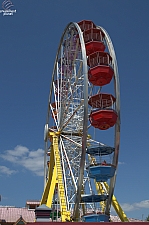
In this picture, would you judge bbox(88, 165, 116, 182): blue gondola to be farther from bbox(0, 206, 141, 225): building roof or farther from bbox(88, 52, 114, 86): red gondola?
bbox(0, 206, 141, 225): building roof

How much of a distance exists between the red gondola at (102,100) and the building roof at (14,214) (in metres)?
23.2

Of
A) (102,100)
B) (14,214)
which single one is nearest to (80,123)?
(102,100)

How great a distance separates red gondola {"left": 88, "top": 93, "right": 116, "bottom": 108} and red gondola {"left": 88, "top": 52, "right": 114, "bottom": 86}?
1.34 m

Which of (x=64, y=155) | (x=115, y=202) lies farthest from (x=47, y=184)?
(x=115, y=202)

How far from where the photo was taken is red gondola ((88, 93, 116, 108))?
24250mm

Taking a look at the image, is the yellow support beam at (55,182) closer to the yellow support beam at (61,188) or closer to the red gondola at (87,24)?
the yellow support beam at (61,188)

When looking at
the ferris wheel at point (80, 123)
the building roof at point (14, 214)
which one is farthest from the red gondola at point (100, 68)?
the building roof at point (14, 214)

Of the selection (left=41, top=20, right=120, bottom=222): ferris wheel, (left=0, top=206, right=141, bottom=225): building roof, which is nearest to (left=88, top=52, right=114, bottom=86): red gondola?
(left=41, top=20, right=120, bottom=222): ferris wheel

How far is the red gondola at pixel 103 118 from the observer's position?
23.3m

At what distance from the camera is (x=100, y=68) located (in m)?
24.4

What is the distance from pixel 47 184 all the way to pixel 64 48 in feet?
43.4

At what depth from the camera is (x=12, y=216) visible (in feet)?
138

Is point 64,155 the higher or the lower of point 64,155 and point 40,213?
the higher

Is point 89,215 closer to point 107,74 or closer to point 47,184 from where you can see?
point 47,184
